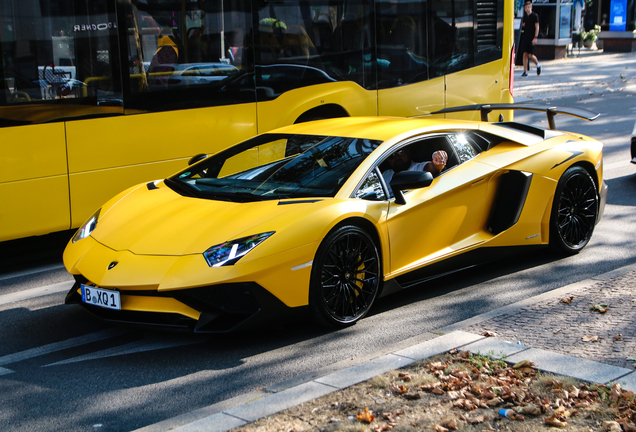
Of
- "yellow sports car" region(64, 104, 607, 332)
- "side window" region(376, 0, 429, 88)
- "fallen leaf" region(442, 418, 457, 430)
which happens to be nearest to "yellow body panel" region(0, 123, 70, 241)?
"yellow sports car" region(64, 104, 607, 332)

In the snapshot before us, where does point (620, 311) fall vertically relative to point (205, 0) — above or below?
below

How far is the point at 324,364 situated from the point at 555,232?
9.66 ft

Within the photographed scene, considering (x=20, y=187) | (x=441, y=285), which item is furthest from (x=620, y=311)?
(x=20, y=187)

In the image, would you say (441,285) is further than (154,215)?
Yes

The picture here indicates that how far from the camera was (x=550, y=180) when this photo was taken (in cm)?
655

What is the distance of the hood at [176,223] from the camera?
4.89 metres

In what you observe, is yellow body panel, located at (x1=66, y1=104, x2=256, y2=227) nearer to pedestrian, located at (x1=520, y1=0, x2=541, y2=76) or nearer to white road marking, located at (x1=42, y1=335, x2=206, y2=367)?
white road marking, located at (x1=42, y1=335, x2=206, y2=367)

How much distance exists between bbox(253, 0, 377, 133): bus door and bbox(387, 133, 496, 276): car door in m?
3.25

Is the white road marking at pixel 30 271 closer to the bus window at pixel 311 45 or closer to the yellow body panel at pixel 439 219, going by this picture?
the bus window at pixel 311 45

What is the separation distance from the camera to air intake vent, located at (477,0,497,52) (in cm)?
1123

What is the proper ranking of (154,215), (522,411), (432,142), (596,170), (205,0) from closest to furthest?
(522,411) → (154,215) → (432,142) → (596,170) → (205,0)

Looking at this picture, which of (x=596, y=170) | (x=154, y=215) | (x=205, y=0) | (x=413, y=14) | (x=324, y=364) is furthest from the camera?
(x=413, y=14)

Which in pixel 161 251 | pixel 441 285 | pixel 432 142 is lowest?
pixel 441 285

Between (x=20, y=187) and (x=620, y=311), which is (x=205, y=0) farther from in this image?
(x=620, y=311)
